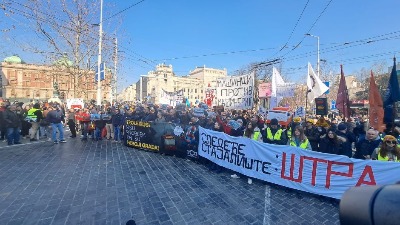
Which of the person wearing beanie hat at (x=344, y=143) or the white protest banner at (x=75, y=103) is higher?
the white protest banner at (x=75, y=103)

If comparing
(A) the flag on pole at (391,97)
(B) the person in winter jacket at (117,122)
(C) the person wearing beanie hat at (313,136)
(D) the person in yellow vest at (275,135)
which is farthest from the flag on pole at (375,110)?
(B) the person in winter jacket at (117,122)

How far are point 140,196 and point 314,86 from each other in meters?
8.74

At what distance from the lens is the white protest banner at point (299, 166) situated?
4.72 metres

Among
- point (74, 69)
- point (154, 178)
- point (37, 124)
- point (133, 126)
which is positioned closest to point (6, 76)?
point (74, 69)

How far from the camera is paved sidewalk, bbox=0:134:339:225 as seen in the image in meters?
4.37

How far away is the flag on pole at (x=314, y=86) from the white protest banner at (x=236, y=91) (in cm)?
287

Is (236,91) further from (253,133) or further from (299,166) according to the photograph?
(299,166)

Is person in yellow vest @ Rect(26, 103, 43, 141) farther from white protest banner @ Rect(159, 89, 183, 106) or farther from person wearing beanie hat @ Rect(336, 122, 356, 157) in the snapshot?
person wearing beanie hat @ Rect(336, 122, 356, 157)

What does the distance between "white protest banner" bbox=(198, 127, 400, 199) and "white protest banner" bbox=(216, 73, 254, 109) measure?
298cm

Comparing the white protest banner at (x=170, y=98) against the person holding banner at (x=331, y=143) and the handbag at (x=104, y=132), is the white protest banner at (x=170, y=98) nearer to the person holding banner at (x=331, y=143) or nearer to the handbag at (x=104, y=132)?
the handbag at (x=104, y=132)

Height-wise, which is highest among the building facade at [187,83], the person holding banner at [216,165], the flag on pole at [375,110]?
the building facade at [187,83]

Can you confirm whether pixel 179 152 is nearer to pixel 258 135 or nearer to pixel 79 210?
pixel 258 135

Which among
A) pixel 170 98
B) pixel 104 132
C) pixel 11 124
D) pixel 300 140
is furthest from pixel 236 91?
pixel 11 124

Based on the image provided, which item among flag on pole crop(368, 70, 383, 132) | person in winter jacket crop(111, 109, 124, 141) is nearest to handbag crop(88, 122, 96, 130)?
person in winter jacket crop(111, 109, 124, 141)
